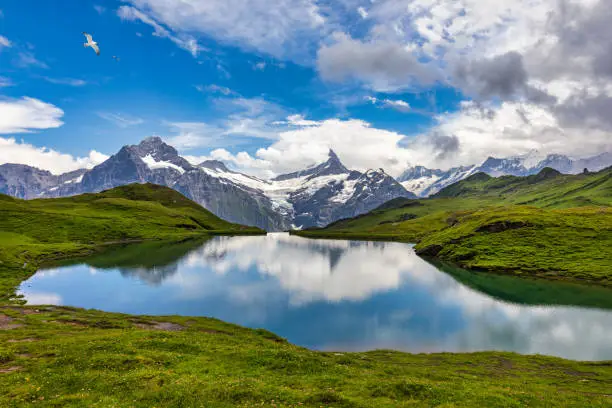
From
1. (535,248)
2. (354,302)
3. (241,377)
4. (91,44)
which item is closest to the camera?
(241,377)

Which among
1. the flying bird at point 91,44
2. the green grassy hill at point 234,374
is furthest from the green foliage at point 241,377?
the flying bird at point 91,44

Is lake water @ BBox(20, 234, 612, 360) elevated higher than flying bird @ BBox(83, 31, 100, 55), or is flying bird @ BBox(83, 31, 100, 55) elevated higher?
flying bird @ BBox(83, 31, 100, 55)

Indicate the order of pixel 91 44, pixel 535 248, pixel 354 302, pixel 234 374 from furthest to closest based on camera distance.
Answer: pixel 535 248 → pixel 354 302 → pixel 91 44 → pixel 234 374

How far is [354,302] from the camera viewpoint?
85.2 meters

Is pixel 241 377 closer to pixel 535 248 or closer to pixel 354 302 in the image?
pixel 354 302

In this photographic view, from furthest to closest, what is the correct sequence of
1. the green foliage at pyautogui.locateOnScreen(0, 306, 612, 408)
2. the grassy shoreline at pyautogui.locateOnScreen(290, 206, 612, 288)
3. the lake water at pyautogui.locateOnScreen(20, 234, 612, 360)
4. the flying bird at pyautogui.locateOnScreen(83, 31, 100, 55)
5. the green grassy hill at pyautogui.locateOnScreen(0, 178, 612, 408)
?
the grassy shoreline at pyautogui.locateOnScreen(290, 206, 612, 288), the lake water at pyautogui.locateOnScreen(20, 234, 612, 360), the flying bird at pyautogui.locateOnScreen(83, 31, 100, 55), the green grassy hill at pyautogui.locateOnScreen(0, 178, 612, 408), the green foliage at pyautogui.locateOnScreen(0, 306, 612, 408)

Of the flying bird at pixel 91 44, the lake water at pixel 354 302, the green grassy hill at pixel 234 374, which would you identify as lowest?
the lake water at pixel 354 302

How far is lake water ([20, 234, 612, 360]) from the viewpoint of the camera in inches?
2398

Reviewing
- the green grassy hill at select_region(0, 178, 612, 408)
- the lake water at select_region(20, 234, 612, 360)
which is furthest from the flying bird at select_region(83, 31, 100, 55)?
the lake water at select_region(20, 234, 612, 360)

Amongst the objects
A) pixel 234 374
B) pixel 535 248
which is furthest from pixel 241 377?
pixel 535 248

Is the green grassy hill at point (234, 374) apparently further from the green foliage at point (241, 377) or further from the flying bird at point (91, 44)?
the flying bird at point (91, 44)

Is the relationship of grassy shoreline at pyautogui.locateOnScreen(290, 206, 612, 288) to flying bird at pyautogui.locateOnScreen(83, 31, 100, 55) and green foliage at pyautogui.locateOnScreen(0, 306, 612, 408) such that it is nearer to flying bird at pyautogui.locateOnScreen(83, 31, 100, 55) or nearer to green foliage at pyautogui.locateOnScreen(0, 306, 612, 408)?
green foliage at pyautogui.locateOnScreen(0, 306, 612, 408)

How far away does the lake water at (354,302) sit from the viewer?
6091 cm

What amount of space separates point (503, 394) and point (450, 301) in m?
65.6
